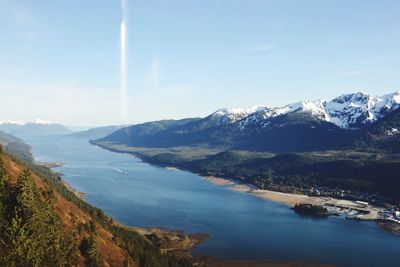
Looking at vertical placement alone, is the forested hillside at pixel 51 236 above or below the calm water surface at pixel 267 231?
above

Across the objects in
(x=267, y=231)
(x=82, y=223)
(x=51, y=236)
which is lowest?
(x=267, y=231)

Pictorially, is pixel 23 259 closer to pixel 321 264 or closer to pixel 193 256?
pixel 193 256

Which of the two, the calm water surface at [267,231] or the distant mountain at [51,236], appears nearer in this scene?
the distant mountain at [51,236]

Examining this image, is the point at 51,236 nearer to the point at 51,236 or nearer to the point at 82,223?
the point at 51,236

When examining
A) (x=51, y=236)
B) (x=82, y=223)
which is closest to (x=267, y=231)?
(x=82, y=223)

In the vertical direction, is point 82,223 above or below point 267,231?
above

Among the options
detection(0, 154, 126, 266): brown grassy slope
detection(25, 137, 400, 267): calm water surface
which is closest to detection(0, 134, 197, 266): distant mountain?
detection(0, 154, 126, 266): brown grassy slope

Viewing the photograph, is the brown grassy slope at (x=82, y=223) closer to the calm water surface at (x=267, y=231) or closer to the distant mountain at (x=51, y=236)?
the distant mountain at (x=51, y=236)

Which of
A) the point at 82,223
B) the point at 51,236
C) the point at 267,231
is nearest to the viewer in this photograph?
the point at 51,236

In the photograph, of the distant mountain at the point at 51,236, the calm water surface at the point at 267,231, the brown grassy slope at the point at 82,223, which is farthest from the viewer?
the calm water surface at the point at 267,231

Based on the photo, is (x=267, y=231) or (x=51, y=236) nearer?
(x=51, y=236)

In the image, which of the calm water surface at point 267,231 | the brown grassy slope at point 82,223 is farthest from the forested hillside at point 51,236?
the calm water surface at point 267,231
